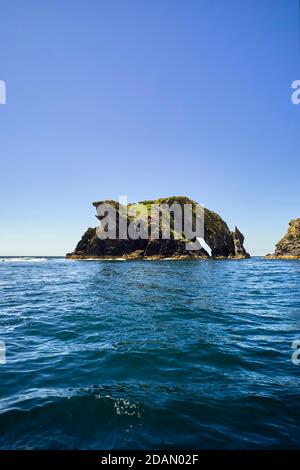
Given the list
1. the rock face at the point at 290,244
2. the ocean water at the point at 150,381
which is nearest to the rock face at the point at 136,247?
the rock face at the point at 290,244

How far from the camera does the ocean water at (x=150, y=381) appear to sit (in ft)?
16.7

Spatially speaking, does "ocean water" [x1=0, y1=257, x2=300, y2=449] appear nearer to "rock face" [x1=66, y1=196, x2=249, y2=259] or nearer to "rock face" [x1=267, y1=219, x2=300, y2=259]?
"rock face" [x1=66, y1=196, x2=249, y2=259]

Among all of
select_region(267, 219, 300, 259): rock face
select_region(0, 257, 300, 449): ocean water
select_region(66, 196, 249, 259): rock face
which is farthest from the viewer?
select_region(267, 219, 300, 259): rock face

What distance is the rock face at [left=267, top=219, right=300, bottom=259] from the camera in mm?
119675

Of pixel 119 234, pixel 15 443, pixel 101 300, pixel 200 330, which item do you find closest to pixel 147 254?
pixel 119 234

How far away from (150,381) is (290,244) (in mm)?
132626

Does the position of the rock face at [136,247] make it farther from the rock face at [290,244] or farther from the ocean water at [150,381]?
the ocean water at [150,381]

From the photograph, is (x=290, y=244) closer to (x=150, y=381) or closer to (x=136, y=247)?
(x=136, y=247)

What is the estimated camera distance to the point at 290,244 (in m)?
123

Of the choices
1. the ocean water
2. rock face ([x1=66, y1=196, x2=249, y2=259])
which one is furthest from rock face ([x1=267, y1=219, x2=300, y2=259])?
the ocean water

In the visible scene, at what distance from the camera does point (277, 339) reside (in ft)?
35.0

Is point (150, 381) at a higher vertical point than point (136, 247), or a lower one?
lower

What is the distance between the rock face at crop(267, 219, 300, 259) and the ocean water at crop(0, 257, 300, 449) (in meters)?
120

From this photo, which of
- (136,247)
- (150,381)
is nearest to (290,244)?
(136,247)
